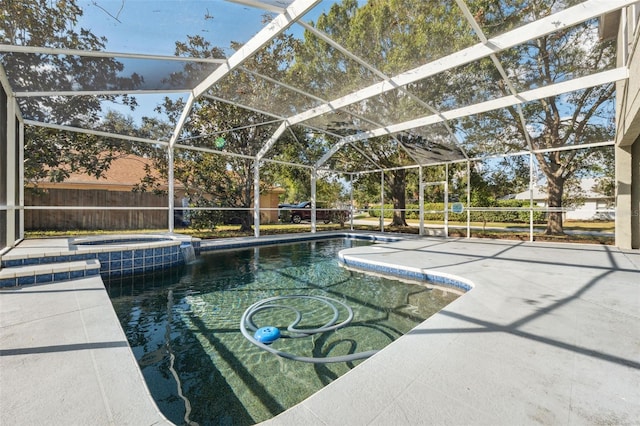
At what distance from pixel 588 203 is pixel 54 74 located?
14.8 meters

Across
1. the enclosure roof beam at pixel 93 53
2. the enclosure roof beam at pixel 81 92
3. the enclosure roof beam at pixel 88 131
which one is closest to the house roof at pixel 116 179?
the enclosure roof beam at pixel 88 131

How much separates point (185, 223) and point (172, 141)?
6.77 meters

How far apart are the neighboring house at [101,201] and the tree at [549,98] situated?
10.1m

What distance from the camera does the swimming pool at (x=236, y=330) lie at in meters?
2.05

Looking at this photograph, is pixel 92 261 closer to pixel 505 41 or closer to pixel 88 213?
pixel 505 41

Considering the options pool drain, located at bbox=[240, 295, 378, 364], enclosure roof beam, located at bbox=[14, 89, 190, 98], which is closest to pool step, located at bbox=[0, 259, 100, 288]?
pool drain, located at bbox=[240, 295, 378, 364]

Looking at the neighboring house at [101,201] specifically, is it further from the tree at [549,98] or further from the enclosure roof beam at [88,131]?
the tree at [549,98]

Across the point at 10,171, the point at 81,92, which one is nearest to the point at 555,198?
the point at 81,92

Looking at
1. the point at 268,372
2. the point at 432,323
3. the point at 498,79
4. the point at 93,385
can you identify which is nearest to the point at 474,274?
the point at 432,323

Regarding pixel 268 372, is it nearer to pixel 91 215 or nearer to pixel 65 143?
pixel 65 143

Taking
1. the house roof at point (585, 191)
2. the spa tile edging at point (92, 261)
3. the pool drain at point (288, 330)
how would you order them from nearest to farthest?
the pool drain at point (288, 330) → the spa tile edging at point (92, 261) → the house roof at point (585, 191)

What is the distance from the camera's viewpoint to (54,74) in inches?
195

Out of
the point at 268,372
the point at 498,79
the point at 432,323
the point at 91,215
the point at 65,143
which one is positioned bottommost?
the point at 268,372

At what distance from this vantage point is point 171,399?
1.99m
